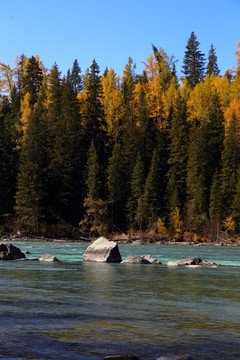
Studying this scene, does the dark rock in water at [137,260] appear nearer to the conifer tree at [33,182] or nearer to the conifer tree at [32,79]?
the conifer tree at [33,182]

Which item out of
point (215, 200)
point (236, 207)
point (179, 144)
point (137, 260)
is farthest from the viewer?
point (179, 144)

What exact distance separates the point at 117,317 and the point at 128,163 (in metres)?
70.3

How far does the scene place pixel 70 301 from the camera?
42.3 ft

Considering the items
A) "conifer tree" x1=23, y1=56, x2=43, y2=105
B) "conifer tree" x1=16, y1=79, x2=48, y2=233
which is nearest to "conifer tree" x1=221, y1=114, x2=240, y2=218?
"conifer tree" x1=16, y1=79, x2=48, y2=233

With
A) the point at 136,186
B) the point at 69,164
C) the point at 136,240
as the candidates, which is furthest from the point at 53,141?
the point at 136,240

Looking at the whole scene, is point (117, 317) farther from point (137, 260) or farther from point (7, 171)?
point (7, 171)

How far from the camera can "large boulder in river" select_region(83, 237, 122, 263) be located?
88.2 ft

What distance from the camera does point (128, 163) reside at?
80750 millimetres

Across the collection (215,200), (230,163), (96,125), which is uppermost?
(96,125)

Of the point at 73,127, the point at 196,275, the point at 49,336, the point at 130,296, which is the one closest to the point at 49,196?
the point at 73,127

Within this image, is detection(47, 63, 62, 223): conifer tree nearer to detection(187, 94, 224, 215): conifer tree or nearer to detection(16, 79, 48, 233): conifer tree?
detection(16, 79, 48, 233): conifer tree

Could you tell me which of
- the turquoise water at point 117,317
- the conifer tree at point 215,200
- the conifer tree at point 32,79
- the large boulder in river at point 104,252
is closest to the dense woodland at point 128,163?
the conifer tree at point 215,200

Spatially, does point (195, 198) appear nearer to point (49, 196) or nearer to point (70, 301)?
point (49, 196)

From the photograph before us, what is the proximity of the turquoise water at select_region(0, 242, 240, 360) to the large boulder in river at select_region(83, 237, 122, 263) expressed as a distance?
311 inches
